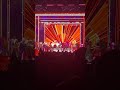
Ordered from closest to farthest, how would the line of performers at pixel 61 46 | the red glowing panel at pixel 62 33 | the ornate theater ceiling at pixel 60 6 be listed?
the ornate theater ceiling at pixel 60 6
the line of performers at pixel 61 46
the red glowing panel at pixel 62 33

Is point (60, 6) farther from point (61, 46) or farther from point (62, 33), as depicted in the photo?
point (62, 33)

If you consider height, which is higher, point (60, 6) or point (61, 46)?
point (60, 6)

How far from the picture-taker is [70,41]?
31.8 m

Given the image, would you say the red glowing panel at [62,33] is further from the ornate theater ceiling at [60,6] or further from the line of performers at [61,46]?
the ornate theater ceiling at [60,6]

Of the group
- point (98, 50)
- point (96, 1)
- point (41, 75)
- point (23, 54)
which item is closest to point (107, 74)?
point (41, 75)

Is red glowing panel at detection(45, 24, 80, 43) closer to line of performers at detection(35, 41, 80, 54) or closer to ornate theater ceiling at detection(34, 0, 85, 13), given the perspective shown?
line of performers at detection(35, 41, 80, 54)

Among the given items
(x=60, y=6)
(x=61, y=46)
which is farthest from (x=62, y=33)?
(x=60, y=6)

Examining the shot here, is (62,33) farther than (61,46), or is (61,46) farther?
(62,33)

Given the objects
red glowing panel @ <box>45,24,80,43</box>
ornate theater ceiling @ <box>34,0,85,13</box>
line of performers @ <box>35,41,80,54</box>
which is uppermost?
ornate theater ceiling @ <box>34,0,85,13</box>

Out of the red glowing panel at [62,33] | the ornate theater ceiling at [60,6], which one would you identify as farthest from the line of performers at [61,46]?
the ornate theater ceiling at [60,6]

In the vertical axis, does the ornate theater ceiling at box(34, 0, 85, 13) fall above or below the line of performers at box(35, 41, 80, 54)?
above

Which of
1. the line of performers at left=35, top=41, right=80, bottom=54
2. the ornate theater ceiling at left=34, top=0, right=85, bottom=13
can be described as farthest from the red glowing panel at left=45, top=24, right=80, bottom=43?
the ornate theater ceiling at left=34, top=0, right=85, bottom=13

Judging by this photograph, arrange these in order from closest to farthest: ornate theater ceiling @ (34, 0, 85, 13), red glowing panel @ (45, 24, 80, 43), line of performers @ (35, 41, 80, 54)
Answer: ornate theater ceiling @ (34, 0, 85, 13) < line of performers @ (35, 41, 80, 54) < red glowing panel @ (45, 24, 80, 43)

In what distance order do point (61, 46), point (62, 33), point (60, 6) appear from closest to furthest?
point (60, 6)
point (61, 46)
point (62, 33)
